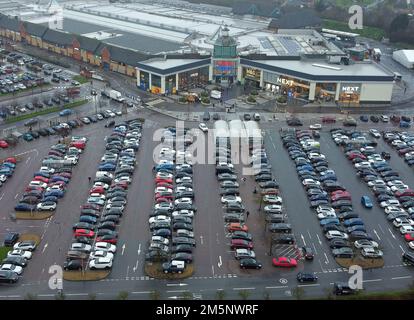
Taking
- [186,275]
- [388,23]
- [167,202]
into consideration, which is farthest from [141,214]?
[388,23]

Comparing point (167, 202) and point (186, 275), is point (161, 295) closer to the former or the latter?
point (186, 275)

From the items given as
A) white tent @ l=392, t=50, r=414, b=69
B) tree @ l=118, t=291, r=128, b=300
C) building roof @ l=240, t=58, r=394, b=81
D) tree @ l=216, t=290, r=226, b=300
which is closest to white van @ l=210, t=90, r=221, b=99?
building roof @ l=240, t=58, r=394, b=81

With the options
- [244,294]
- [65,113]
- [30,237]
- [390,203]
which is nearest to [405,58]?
[390,203]

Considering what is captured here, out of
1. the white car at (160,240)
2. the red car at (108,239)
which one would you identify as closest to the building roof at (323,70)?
the white car at (160,240)

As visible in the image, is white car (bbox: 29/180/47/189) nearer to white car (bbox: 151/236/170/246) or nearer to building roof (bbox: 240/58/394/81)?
white car (bbox: 151/236/170/246)

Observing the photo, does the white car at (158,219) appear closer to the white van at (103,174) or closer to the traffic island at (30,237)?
the traffic island at (30,237)

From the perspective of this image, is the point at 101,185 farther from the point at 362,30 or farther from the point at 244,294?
the point at 362,30
